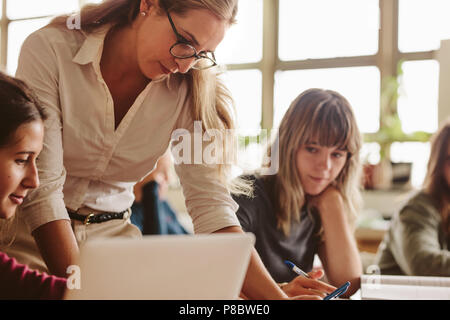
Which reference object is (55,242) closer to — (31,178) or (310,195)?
(31,178)

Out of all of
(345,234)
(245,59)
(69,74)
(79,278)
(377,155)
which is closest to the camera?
(79,278)

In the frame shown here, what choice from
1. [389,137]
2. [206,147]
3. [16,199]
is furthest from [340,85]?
[16,199]

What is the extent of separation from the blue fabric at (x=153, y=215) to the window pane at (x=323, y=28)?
0.35 meters

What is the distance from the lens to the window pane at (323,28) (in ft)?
3.30

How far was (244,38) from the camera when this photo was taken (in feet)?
3.11

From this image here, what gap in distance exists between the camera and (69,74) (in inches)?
33.3

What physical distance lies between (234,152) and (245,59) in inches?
6.6

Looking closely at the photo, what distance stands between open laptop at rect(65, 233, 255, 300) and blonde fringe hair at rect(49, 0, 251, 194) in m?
0.41

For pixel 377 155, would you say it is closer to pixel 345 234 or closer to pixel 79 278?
pixel 345 234

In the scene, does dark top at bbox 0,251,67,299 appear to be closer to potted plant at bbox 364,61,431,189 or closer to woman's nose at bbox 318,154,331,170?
woman's nose at bbox 318,154,331,170

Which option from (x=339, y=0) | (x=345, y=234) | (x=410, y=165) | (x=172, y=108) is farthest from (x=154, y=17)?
(x=410, y=165)

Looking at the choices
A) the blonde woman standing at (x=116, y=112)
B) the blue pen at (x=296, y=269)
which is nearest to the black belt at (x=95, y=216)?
the blonde woman standing at (x=116, y=112)

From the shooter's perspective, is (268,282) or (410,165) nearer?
(268,282)

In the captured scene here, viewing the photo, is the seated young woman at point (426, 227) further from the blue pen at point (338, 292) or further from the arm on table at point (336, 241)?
the blue pen at point (338, 292)
